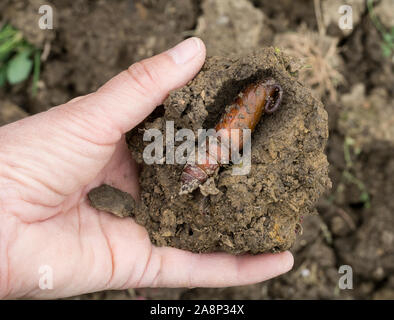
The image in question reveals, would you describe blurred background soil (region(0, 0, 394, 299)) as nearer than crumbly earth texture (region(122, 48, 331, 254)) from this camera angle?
No

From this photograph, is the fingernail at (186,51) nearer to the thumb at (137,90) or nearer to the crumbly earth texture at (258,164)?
the thumb at (137,90)

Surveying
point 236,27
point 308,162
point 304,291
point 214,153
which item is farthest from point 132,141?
point 304,291

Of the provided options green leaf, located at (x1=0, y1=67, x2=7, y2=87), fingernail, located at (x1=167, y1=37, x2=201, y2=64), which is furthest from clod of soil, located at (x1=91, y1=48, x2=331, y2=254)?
green leaf, located at (x1=0, y1=67, x2=7, y2=87)

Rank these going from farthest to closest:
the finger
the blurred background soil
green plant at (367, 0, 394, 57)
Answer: green plant at (367, 0, 394, 57)
the blurred background soil
the finger

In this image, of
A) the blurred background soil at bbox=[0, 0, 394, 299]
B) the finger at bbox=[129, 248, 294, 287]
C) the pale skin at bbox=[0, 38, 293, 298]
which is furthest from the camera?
the blurred background soil at bbox=[0, 0, 394, 299]

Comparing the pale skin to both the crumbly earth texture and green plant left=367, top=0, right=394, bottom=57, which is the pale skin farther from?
green plant left=367, top=0, right=394, bottom=57

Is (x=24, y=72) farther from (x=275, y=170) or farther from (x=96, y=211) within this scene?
(x=275, y=170)

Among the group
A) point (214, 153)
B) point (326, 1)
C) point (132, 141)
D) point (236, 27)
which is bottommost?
point (214, 153)

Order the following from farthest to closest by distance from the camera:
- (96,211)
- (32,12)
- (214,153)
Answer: (32,12)
(96,211)
(214,153)

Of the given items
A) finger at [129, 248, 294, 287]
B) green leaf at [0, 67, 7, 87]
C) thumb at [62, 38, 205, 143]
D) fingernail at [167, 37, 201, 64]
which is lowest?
finger at [129, 248, 294, 287]
